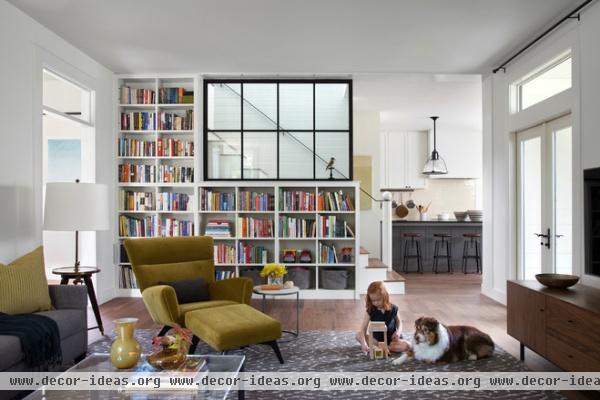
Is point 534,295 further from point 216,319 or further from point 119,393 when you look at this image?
point 119,393

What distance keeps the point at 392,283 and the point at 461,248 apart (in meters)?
3.43

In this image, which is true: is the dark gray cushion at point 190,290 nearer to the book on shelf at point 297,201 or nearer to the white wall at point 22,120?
the white wall at point 22,120

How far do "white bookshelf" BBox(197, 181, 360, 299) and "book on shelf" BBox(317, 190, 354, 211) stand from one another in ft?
0.25

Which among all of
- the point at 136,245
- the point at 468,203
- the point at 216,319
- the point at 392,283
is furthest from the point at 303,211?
the point at 468,203

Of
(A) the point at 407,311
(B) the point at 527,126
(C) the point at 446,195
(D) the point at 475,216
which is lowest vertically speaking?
(A) the point at 407,311

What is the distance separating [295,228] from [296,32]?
2648 mm

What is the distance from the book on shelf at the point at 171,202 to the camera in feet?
21.9

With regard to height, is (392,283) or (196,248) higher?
(196,248)

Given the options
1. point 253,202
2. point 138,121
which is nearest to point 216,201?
point 253,202

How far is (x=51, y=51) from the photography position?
5137 millimetres

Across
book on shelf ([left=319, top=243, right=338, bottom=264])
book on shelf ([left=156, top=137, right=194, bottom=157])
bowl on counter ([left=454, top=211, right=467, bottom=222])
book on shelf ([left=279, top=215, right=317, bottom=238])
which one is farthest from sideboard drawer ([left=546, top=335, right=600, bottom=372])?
bowl on counter ([left=454, top=211, right=467, bottom=222])

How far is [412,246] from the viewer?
9984mm

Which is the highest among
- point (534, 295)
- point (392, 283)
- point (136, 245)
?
point (136, 245)

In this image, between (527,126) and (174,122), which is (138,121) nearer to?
(174,122)
